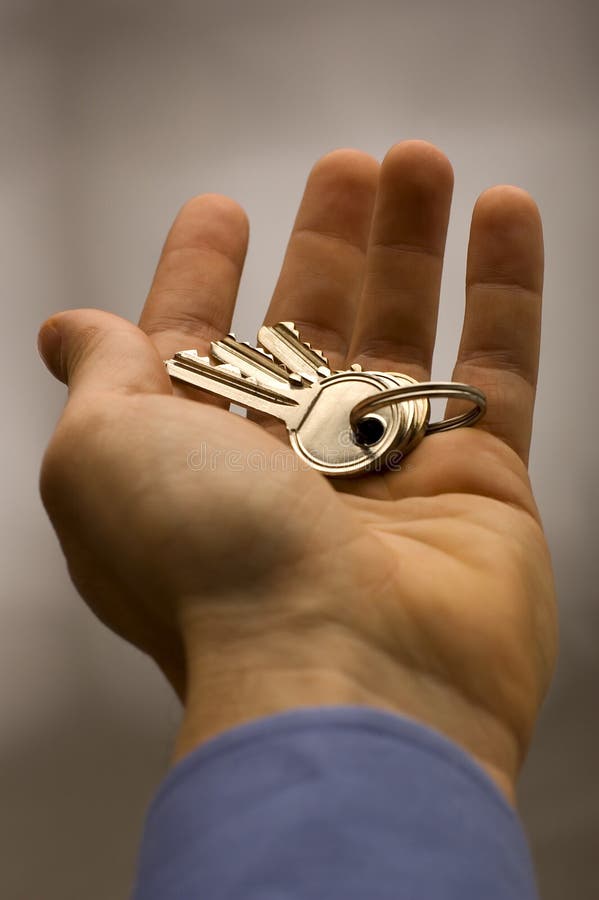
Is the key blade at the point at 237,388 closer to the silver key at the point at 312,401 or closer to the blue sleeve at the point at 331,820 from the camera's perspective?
the silver key at the point at 312,401

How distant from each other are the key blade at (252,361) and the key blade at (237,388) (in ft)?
→ 0.06

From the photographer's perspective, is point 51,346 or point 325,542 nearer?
point 325,542

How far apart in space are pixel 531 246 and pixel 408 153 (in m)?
Answer: 0.21

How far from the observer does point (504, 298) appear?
1191mm

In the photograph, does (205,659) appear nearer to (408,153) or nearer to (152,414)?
(152,414)

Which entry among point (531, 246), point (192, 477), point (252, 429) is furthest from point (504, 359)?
point (192, 477)

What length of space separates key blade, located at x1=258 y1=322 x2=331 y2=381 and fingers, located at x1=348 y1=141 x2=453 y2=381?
78 mm

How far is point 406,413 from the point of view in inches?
44.4

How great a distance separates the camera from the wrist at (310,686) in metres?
0.73

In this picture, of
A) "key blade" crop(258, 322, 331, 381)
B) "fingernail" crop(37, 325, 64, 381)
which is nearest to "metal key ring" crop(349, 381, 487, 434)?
"key blade" crop(258, 322, 331, 381)

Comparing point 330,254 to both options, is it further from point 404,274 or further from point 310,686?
point 310,686

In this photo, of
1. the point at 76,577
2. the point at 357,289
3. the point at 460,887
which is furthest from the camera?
the point at 357,289

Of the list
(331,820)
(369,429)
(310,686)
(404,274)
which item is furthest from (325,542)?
(404,274)

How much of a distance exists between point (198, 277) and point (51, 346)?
277 millimetres
